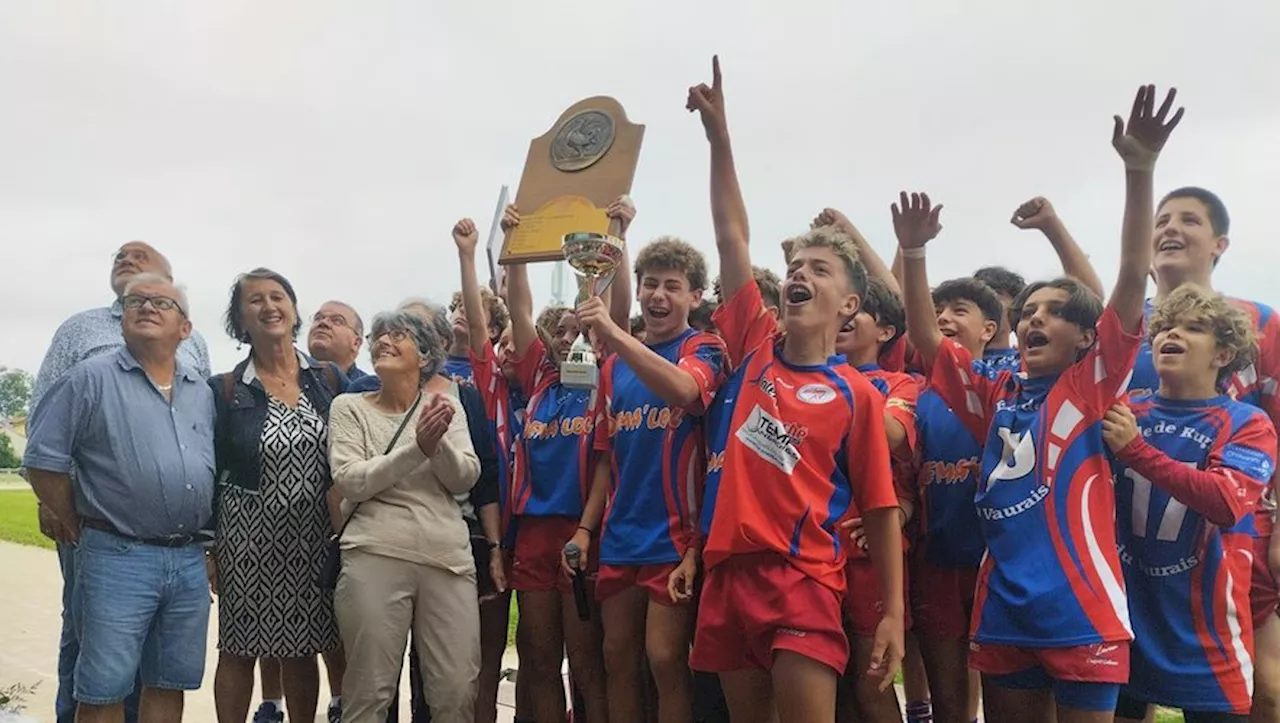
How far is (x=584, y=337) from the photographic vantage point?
3.96m

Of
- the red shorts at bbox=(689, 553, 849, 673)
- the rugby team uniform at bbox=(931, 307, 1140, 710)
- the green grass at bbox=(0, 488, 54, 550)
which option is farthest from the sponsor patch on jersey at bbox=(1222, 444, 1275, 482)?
the green grass at bbox=(0, 488, 54, 550)

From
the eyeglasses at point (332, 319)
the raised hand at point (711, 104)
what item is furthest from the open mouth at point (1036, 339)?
the eyeglasses at point (332, 319)

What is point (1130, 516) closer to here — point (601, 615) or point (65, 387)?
point (601, 615)

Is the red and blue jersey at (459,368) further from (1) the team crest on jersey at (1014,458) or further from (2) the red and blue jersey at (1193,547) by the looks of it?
(2) the red and blue jersey at (1193,547)

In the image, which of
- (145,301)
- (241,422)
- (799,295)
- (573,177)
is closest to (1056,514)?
(799,295)

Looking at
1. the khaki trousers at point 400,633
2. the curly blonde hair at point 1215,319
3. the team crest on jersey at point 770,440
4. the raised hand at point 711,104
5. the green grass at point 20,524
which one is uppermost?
the raised hand at point 711,104

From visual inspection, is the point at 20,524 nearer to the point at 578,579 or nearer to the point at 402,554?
the point at 402,554

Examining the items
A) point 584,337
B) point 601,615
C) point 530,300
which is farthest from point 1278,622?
point 530,300

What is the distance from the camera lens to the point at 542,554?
12.9 feet

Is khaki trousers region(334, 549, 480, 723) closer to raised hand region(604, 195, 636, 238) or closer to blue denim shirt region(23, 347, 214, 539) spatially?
blue denim shirt region(23, 347, 214, 539)

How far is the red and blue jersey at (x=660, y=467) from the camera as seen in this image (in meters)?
3.37

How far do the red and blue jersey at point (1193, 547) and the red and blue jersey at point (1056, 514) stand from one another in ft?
0.68

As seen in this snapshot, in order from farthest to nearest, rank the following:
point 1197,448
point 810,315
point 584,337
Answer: point 584,337, point 1197,448, point 810,315

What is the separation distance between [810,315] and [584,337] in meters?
1.26
